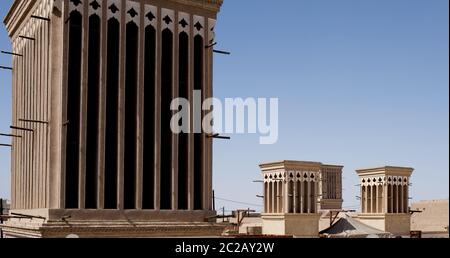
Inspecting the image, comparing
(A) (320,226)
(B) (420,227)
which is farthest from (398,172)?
(B) (420,227)

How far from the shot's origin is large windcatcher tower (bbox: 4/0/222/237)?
95.0 ft

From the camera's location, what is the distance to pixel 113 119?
30.5 m

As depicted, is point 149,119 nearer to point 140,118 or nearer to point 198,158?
point 140,118

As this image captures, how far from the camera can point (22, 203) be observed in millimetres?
33531

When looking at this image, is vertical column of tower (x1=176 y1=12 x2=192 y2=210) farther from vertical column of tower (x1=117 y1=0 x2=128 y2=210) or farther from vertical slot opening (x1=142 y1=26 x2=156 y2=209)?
vertical column of tower (x1=117 y1=0 x2=128 y2=210)

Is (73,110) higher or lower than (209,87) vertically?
lower

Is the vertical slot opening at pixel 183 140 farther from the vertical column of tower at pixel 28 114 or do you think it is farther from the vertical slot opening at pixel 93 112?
the vertical column of tower at pixel 28 114


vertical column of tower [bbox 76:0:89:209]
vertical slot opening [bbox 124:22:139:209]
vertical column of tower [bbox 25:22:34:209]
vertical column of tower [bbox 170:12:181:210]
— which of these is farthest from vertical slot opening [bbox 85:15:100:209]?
vertical column of tower [bbox 170:12:181:210]

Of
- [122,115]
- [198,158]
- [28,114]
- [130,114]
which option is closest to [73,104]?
[122,115]

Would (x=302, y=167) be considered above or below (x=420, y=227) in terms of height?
above

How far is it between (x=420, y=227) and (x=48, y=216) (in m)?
58.8
